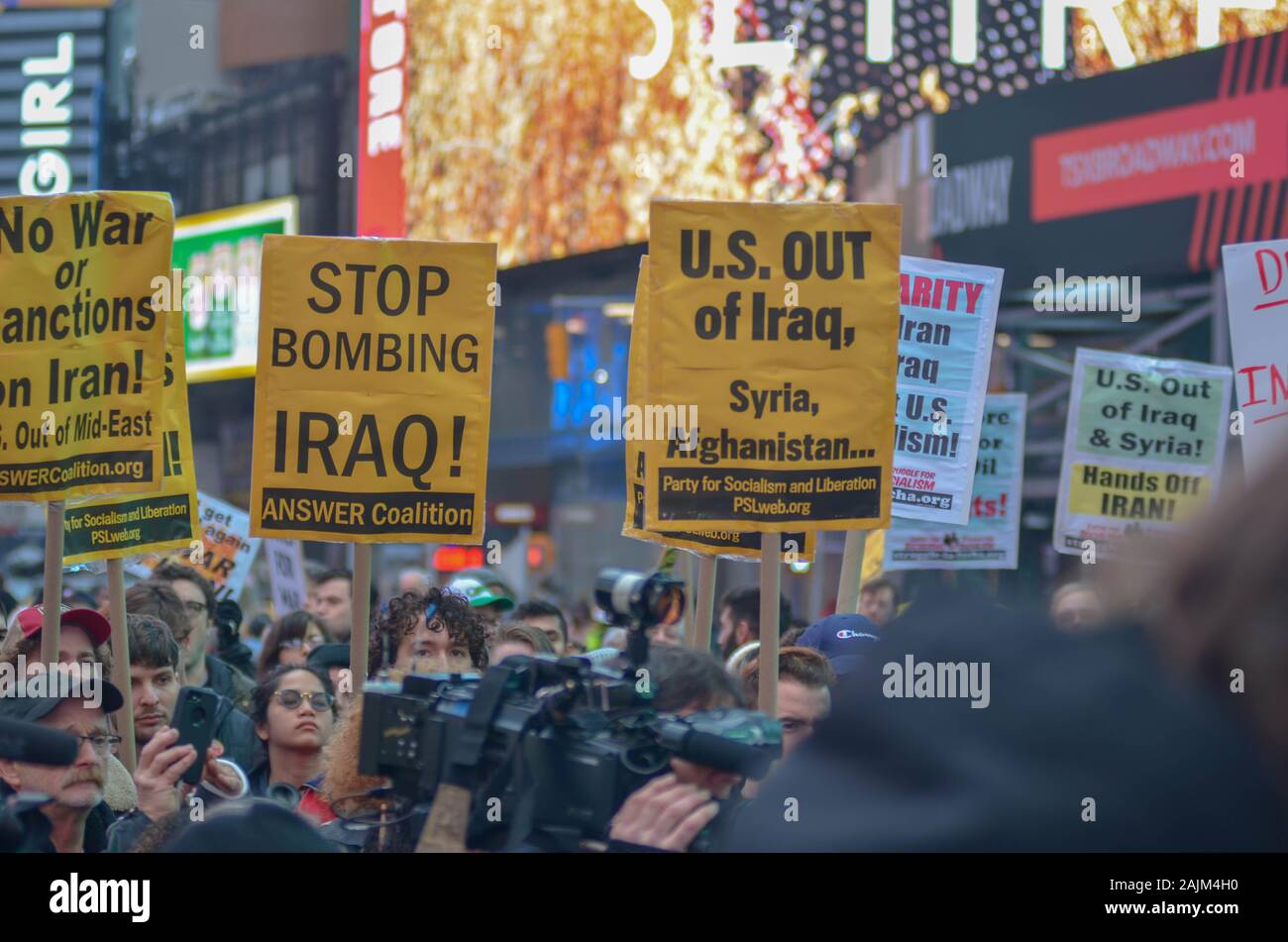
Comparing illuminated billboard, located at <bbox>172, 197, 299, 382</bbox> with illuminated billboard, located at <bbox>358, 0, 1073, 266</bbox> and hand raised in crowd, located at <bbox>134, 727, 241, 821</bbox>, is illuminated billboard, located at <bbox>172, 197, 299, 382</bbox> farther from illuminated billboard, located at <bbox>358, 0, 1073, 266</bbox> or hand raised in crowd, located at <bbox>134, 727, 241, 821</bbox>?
hand raised in crowd, located at <bbox>134, 727, 241, 821</bbox>

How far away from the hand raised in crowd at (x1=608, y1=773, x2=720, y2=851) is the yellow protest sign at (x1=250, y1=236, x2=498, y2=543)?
3.49m

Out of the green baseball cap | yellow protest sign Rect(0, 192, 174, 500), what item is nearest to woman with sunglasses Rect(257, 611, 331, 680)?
the green baseball cap

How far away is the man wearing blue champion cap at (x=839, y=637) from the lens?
5.94m

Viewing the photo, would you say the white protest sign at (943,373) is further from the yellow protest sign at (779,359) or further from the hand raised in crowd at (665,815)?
the hand raised in crowd at (665,815)

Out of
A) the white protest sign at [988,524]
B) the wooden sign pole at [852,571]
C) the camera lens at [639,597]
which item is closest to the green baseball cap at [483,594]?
the wooden sign pole at [852,571]

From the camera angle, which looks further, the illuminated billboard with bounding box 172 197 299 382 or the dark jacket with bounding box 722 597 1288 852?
the illuminated billboard with bounding box 172 197 299 382

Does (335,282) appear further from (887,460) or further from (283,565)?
(283,565)

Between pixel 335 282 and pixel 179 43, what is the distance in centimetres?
2957

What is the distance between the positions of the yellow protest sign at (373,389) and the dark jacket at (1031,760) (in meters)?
4.72

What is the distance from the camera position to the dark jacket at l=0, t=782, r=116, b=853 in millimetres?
3010

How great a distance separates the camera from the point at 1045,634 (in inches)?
55.8

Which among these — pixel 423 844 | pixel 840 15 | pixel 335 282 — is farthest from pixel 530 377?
pixel 423 844

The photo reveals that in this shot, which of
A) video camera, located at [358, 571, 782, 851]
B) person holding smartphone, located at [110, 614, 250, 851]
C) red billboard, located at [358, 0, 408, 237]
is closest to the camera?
video camera, located at [358, 571, 782, 851]

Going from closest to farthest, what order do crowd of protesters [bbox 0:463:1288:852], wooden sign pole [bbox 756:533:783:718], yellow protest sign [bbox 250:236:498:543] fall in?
crowd of protesters [bbox 0:463:1288:852] → wooden sign pole [bbox 756:533:783:718] → yellow protest sign [bbox 250:236:498:543]
